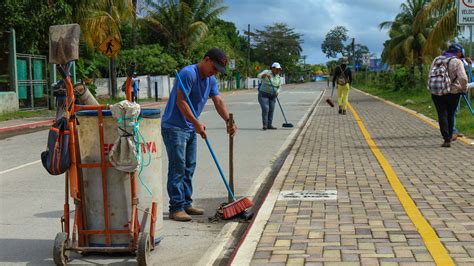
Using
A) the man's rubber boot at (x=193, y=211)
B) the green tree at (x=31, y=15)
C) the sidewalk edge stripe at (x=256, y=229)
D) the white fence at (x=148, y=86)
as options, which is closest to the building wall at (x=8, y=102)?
the green tree at (x=31, y=15)

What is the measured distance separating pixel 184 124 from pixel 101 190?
144cm

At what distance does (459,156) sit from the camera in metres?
9.85

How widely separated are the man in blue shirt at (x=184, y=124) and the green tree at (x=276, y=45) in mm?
103703

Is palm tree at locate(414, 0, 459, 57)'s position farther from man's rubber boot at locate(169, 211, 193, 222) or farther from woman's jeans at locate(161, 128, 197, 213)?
man's rubber boot at locate(169, 211, 193, 222)

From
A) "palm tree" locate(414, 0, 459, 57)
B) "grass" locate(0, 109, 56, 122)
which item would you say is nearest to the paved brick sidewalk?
"palm tree" locate(414, 0, 459, 57)

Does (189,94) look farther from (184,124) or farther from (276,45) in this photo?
(276,45)

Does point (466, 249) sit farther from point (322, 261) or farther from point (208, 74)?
point (208, 74)

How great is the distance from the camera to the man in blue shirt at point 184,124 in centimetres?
599

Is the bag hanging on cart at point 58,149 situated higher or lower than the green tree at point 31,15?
lower

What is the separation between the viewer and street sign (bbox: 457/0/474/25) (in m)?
13.7

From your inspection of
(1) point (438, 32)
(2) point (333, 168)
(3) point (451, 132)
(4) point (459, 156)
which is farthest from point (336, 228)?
(1) point (438, 32)

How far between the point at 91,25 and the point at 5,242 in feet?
71.1

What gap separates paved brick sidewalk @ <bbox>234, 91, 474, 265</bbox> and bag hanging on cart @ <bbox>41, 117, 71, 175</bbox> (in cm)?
149

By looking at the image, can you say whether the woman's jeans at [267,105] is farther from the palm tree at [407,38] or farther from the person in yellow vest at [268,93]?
the palm tree at [407,38]
